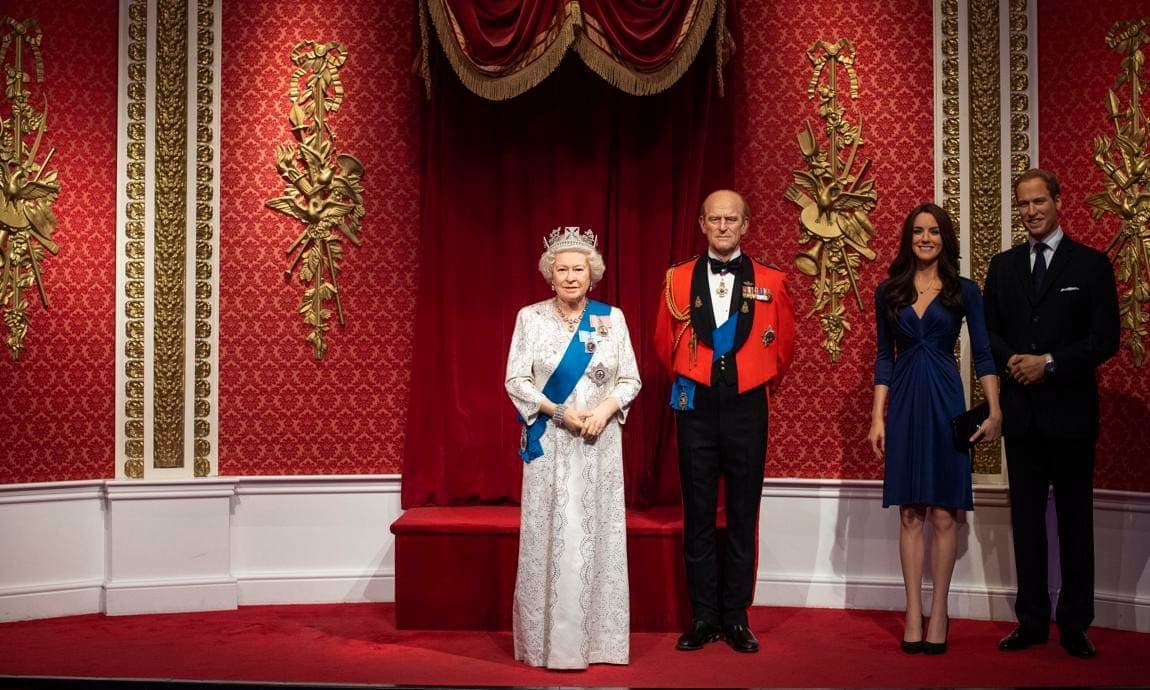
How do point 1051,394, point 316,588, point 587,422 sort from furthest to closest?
point 316,588, point 1051,394, point 587,422

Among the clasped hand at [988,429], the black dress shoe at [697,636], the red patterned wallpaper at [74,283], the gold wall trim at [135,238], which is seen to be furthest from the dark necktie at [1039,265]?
the red patterned wallpaper at [74,283]

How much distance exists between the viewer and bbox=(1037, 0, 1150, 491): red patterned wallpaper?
521 cm

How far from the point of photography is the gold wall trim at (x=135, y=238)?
18.3ft

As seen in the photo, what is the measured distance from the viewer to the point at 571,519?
4.51 m

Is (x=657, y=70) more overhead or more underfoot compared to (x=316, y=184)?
more overhead

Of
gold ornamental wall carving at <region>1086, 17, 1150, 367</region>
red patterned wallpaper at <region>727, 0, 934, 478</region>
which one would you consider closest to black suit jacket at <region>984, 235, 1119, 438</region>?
gold ornamental wall carving at <region>1086, 17, 1150, 367</region>

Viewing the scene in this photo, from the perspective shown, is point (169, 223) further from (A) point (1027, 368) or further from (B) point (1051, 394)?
(B) point (1051, 394)

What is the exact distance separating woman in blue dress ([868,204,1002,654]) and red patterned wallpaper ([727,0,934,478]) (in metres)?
0.91

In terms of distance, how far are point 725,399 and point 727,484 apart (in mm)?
344

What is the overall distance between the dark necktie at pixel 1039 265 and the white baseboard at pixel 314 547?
108 centimetres

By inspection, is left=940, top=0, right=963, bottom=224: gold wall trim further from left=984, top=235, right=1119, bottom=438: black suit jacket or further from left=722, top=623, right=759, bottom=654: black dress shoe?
left=722, top=623, right=759, bottom=654: black dress shoe

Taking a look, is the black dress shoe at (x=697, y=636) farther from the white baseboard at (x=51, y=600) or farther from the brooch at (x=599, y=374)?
the white baseboard at (x=51, y=600)

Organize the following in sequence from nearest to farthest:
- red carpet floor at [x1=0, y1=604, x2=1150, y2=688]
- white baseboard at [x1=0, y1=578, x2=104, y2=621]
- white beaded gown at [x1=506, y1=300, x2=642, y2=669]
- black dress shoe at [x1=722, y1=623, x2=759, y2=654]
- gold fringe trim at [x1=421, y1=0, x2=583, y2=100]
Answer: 1. red carpet floor at [x1=0, y1=604, x2=1150, y2=688]
2. white beaded gown at [x1=506, y1=300, x2=642, y2=669]
3. black dress shoe at [x1=722, y1=623, x2=759, y2=654]
4. gold fringe trim at [x1=421, y1=0, x2=583, y2=100]
5. white baseboard at [x1=0, y1=578, x2=104, y2=621]

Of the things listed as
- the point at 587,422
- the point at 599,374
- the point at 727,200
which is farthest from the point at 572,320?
the point at 727,200
